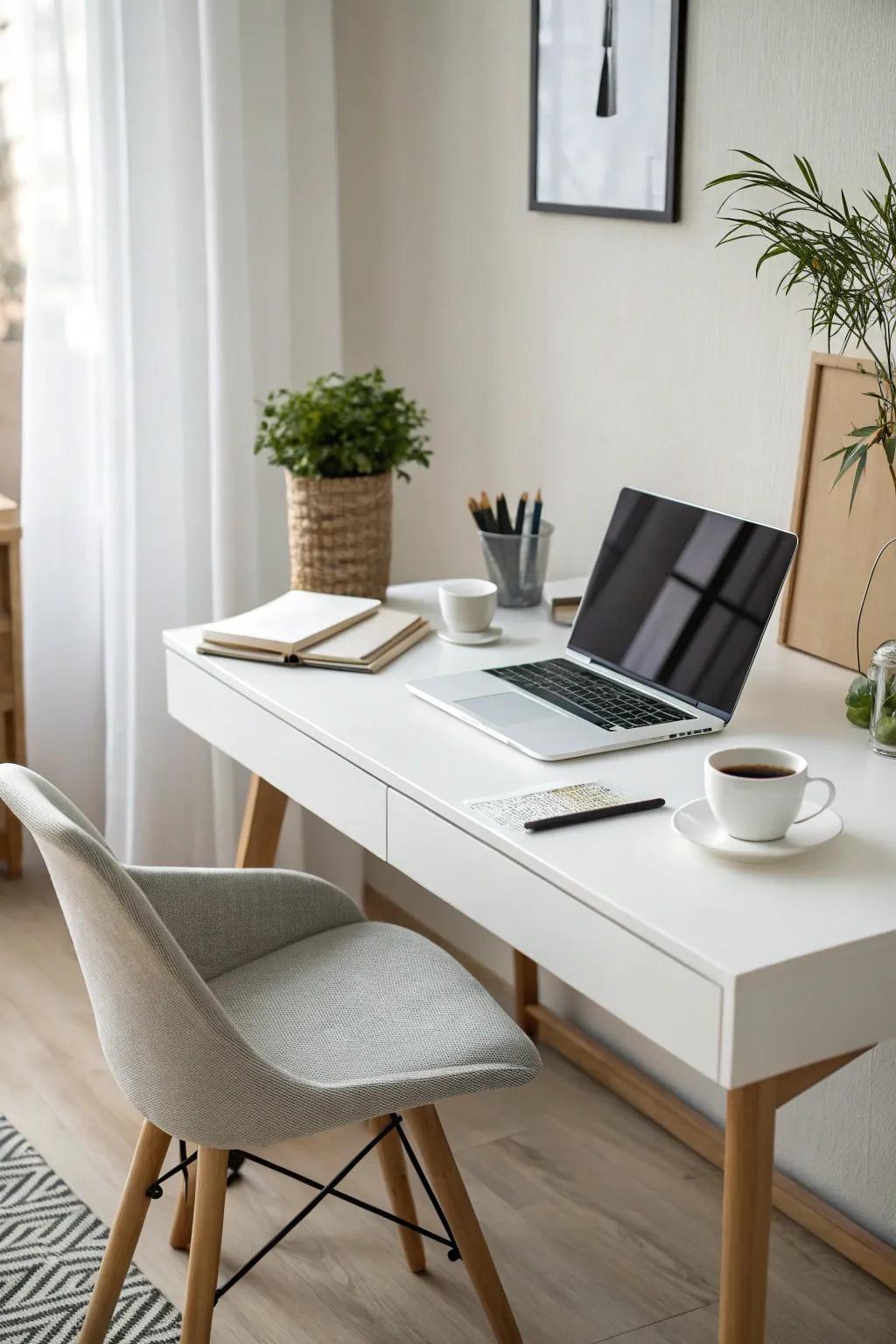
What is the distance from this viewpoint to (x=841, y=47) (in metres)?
1.80

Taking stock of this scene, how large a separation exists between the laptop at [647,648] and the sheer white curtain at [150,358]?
3.27 feet

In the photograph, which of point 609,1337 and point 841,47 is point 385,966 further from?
point 841,47

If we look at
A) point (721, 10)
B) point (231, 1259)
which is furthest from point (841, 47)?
point (231, 1259)

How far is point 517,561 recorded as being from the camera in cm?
214

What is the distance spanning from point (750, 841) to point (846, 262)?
0.61 metres

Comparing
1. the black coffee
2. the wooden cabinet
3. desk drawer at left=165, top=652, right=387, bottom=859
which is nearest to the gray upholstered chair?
desk drawer at left=165, top=652, right=387, bottom=859

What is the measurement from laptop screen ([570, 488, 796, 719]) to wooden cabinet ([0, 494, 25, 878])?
1.34m

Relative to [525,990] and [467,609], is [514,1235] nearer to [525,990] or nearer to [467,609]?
[525,990]

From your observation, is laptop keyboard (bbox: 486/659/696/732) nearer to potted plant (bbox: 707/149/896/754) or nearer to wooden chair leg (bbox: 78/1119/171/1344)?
potted plant (bbox: 707/149/896/754)

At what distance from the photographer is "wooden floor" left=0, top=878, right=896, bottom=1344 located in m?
1.85

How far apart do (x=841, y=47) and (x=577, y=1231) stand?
1.52 metres

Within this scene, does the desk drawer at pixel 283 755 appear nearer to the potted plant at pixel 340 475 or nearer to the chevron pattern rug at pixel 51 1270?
the potted plant at pixel 340 475

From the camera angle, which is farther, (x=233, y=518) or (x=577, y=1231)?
(x=233, y=518)

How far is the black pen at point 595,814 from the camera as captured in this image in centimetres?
145
